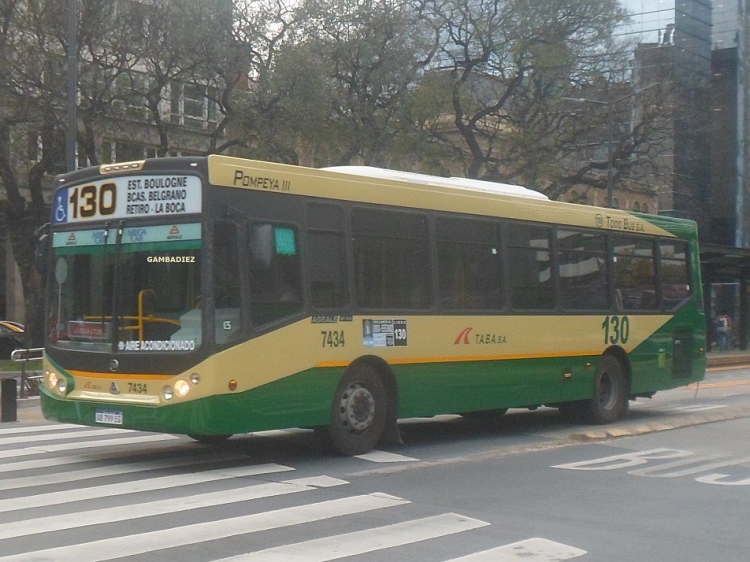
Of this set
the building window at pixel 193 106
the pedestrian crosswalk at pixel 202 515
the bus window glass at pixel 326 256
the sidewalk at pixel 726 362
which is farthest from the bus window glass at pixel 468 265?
the sidewalk at pixel 726 362

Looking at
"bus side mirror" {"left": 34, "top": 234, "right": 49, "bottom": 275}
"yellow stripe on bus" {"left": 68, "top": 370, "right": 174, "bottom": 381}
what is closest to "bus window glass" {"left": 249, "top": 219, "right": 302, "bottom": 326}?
"yellow stripe on bus" {"left": 68, "top": 370, "right": 174, "bottom": 381}

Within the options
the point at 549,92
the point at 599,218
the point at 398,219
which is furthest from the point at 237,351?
the point at 549,92

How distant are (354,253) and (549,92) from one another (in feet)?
82.8

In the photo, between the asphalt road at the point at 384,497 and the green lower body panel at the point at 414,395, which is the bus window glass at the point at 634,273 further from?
the asphalt road at the point at 384,497

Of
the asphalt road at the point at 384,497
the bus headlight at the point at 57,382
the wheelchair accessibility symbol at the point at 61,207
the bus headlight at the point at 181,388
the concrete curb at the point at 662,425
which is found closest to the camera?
the asphalt road at the point at 384,497

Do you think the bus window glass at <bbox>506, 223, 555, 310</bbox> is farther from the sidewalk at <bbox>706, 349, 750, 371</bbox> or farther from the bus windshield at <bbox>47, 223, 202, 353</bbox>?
the sidewalk at <bbox>706, 349, 750, 371</bbox>

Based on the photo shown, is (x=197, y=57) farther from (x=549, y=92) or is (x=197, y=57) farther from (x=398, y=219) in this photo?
(x=398, y=219)

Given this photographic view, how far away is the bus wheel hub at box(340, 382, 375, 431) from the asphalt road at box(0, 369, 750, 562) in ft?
1.28

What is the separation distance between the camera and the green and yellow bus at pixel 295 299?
36.4ft

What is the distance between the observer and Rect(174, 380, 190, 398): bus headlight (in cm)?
1092

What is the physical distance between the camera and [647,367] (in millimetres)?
17609

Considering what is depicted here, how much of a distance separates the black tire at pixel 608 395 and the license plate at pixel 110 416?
768 cm

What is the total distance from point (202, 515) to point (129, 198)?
3936 mm

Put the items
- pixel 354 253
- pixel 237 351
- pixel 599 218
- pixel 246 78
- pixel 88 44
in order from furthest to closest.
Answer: pixel 246 78 → pixel 88 44 → pixel 599 218 → pixel 354 253 → pixel 237 351
